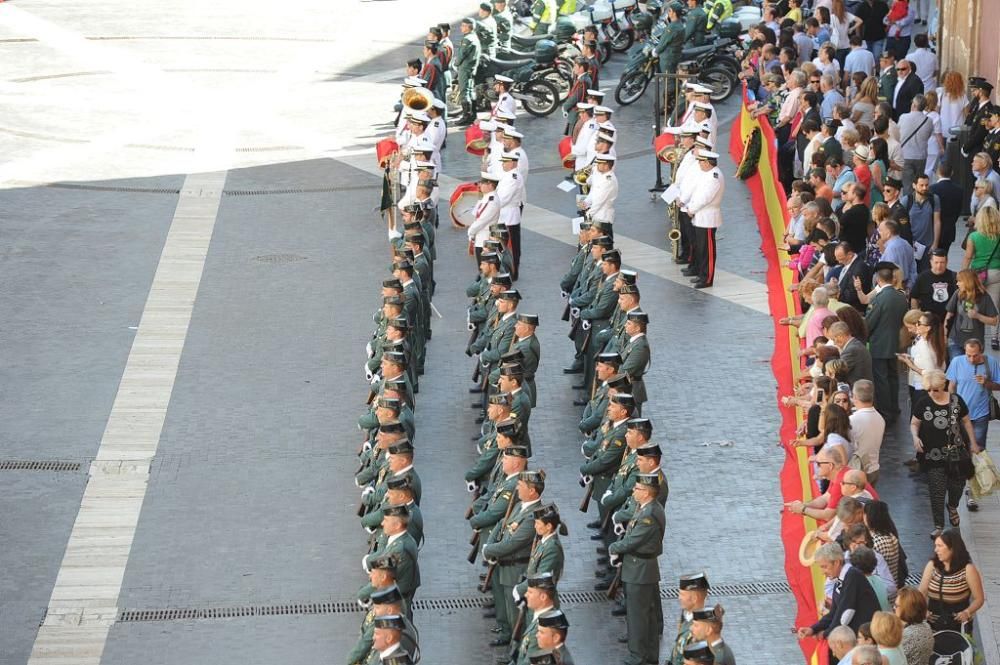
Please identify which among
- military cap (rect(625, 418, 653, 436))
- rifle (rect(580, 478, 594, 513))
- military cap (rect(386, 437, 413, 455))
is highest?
military cap (rect(625, 418, 653, 436))

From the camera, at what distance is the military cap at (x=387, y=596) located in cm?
989

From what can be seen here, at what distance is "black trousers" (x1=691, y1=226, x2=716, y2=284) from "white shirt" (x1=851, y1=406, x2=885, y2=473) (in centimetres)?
642

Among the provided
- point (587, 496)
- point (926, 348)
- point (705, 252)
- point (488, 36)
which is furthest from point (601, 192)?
point (488, 36)

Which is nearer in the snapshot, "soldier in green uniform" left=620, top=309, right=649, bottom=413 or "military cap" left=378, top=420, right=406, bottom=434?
"military cap" left=378, top=420, right=406, bottom=434

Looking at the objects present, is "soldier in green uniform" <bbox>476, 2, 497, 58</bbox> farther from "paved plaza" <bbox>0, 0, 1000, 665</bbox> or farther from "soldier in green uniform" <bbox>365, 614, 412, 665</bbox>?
"soldier in green uniform" <bbox>365, 614, 412, 665</bbox>

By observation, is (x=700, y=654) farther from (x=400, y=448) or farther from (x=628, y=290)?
(x=628, y=290)

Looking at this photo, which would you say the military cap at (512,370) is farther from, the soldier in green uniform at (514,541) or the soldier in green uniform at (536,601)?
the soldier in green uniform at (536,601)

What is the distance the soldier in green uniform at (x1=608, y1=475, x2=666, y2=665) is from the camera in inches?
439

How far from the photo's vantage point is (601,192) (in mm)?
19156

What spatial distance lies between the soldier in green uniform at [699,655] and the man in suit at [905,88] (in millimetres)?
13621

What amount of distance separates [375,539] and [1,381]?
20.9ft

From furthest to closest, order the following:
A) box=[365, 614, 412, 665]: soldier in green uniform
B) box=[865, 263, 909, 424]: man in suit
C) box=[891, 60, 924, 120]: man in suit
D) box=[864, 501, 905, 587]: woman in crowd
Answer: box=[891, 60, 924, 120]: man in suit
box=[865, 263, 909, 424]: man in suit
box=[864, 501, 905, 587]: woman in crowd
box=[365, 614, 412, 665]: soldier in green uniform

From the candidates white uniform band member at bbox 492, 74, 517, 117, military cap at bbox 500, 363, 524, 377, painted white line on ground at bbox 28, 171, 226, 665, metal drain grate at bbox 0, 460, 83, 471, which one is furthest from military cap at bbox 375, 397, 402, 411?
white uniform band member at bbox 492, 74, 517, 117

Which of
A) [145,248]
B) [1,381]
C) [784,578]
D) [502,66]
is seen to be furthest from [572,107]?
[784,578]
